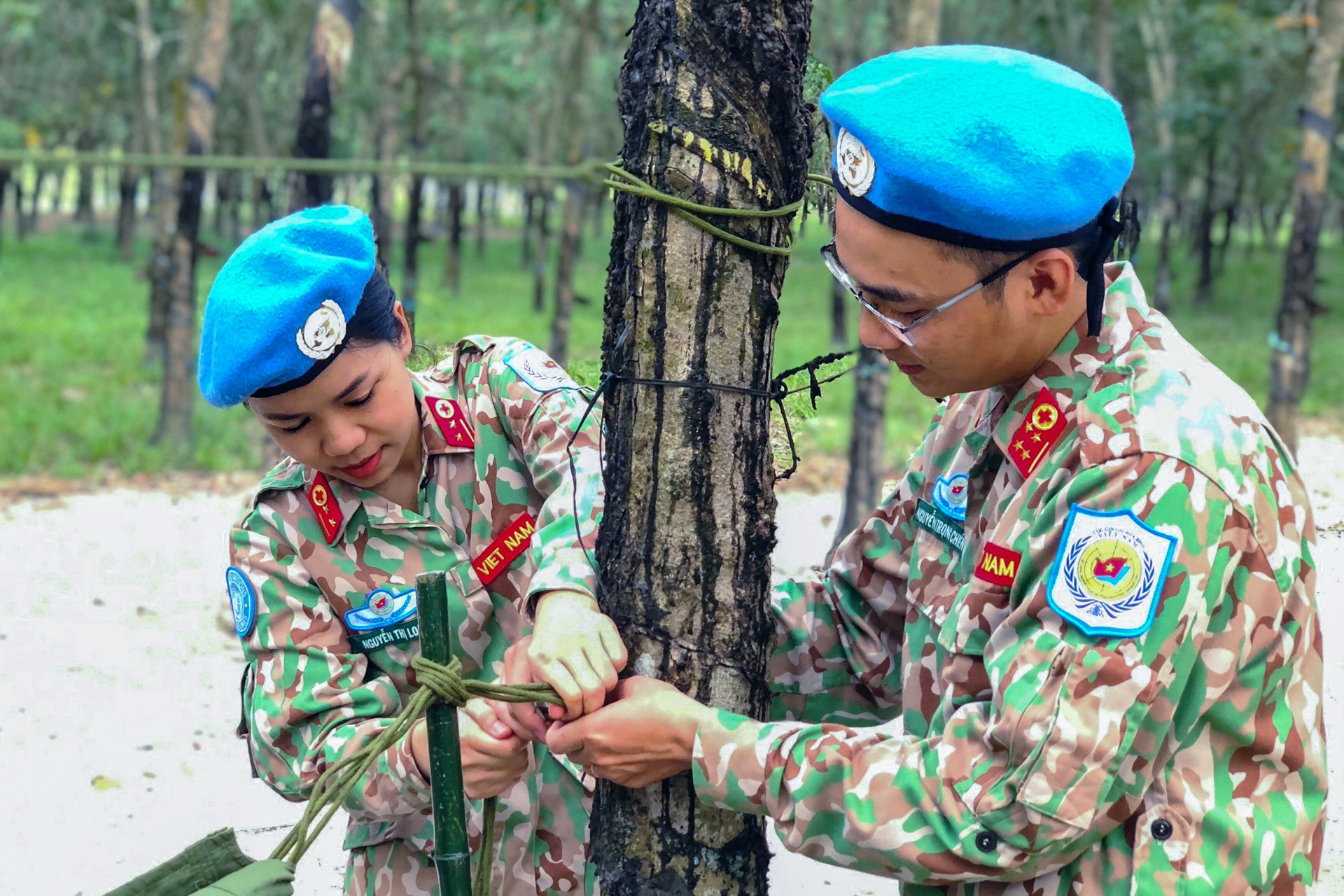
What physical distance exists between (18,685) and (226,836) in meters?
4.68

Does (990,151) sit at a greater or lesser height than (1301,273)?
greater

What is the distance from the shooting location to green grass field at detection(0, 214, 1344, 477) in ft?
32.3

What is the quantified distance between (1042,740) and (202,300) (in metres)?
16.2

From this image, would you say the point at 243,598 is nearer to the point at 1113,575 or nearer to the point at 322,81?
the point at 1113,575

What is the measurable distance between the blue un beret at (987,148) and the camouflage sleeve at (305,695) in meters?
1.05

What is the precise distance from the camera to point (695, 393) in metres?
1.76

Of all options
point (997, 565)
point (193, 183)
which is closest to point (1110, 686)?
point (997, 565)

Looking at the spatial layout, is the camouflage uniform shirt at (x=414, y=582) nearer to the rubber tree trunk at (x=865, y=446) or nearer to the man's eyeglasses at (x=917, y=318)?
the man's eyeglasses at (x=917, y=318)

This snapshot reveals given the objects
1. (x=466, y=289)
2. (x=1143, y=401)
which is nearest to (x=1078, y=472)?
(x=1143, y=401)

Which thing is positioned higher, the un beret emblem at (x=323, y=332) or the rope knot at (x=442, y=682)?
the un beret emblem at (x=323, y=332)

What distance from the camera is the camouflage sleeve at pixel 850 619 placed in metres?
1.93

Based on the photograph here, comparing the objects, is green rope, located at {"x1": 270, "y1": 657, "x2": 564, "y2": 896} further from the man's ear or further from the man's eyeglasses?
the man's ear

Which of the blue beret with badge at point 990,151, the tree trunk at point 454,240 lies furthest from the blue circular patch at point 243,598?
the tree trunk at point 454,240

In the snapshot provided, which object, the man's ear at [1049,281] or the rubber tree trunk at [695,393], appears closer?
the man's ear at [1049,281]
